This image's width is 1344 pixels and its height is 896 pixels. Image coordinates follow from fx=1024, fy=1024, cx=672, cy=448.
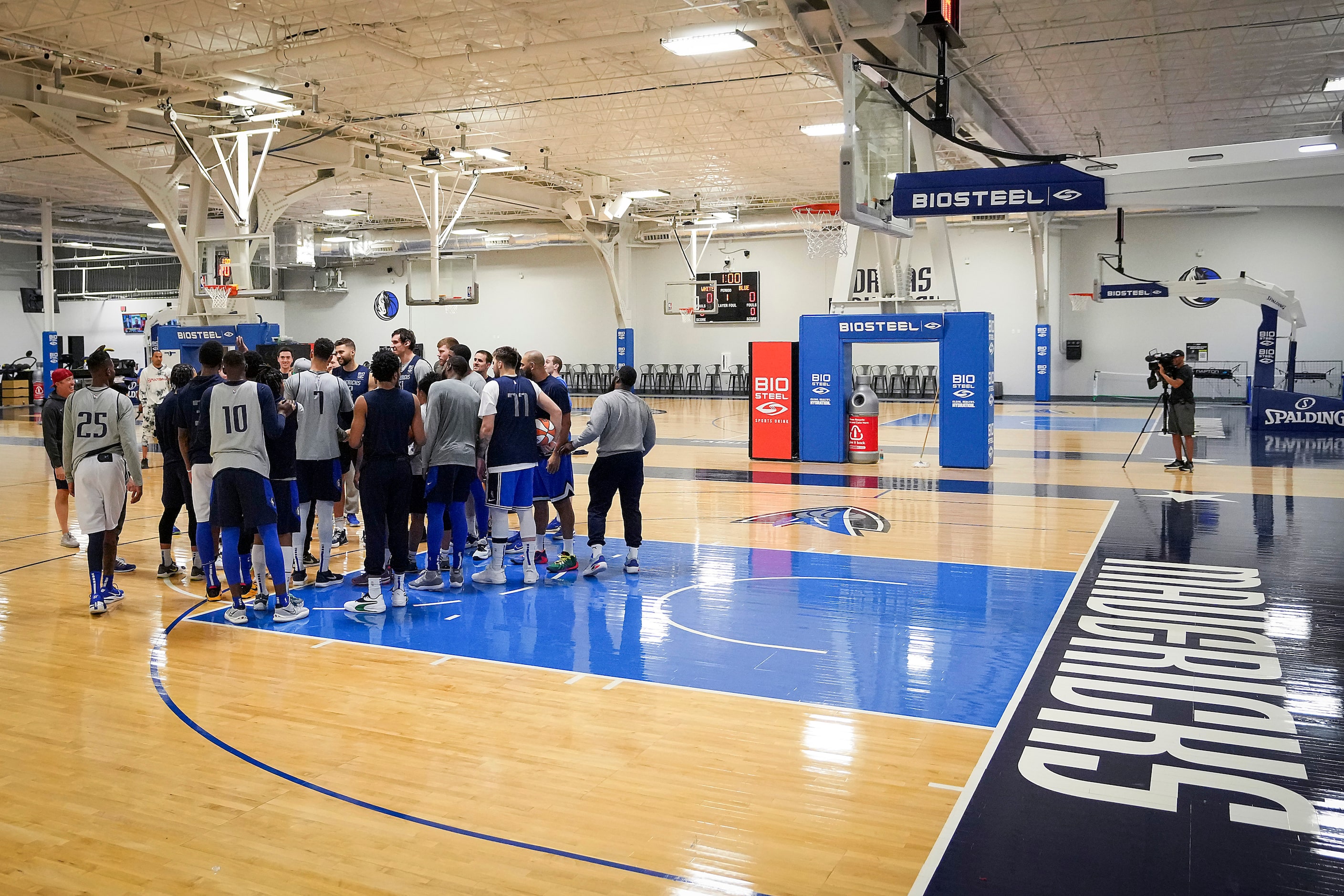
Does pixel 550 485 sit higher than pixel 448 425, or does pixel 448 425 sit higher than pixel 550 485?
pixel 448 425

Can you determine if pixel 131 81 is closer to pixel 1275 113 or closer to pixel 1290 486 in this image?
pixel 1290 486

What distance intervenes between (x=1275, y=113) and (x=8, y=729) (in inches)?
826

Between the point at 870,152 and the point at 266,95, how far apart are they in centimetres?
766

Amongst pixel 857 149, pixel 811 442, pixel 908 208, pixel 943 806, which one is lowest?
pixel 943 806

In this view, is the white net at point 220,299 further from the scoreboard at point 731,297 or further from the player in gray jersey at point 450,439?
the scoreboard at point 731,297

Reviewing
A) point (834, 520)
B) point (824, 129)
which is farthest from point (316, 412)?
point (824, 129)

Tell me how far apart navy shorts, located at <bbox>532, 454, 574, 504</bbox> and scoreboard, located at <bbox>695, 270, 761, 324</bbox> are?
832 inches

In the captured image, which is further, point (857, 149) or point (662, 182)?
point (662, 182)

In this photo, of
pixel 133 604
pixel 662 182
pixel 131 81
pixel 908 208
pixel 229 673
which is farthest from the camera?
pixel 662 182

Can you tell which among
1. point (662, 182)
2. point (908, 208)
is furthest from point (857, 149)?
point (662, 182)

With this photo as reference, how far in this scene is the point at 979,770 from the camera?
13.1ft

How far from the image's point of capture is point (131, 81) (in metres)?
16.0

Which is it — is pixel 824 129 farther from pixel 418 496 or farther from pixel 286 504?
pixel 286 504

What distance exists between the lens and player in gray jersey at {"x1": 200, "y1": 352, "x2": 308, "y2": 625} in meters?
6.16
